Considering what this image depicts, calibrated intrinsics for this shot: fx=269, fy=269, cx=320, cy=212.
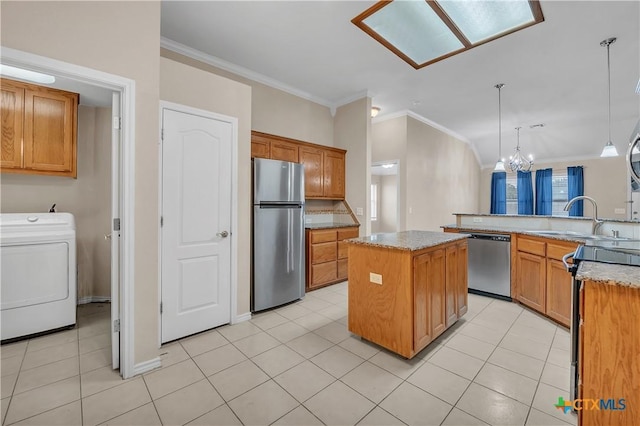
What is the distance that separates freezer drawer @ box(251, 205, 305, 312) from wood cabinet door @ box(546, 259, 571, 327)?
268 centimetres

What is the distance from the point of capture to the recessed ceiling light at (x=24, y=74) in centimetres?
219

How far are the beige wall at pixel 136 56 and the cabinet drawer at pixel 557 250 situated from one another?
3.68 metres

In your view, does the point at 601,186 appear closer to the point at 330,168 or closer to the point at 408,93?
the point at 408,93

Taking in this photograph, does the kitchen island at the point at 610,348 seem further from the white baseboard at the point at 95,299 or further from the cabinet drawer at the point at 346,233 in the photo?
the white baseboard at the point at 95,299

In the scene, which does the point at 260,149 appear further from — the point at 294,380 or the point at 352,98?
Answer: the point at 294,380

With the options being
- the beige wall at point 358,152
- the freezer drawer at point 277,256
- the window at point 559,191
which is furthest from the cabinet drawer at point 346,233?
the window at point 559,191

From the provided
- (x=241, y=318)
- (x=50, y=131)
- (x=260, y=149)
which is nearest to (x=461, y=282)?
(x=241, y=318)

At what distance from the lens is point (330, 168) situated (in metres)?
4.40

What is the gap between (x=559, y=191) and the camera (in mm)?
7117

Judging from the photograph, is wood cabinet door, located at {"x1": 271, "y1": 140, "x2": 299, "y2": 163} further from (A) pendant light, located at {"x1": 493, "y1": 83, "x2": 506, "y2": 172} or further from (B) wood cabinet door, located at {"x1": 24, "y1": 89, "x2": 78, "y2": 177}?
(A) pendant light, located at {"x1": 493, "y1": 83, "x2": 506, "y2": 172}

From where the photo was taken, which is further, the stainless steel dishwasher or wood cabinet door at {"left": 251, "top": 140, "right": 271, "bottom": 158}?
wood cabinet door at {"left": 251, "top": 140, "right": 271, "bottom": 158}

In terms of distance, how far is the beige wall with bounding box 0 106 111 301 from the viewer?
10.2ft

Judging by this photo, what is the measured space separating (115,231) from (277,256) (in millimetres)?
1603

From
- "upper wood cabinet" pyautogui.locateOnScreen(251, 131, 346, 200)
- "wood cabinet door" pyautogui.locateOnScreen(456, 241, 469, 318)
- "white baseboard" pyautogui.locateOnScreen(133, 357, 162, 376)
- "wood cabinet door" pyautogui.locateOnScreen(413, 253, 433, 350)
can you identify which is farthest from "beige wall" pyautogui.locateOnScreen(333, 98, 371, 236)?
"white baseboard" pyautogui.locateOnScreen(133, 357, 162, 376)
